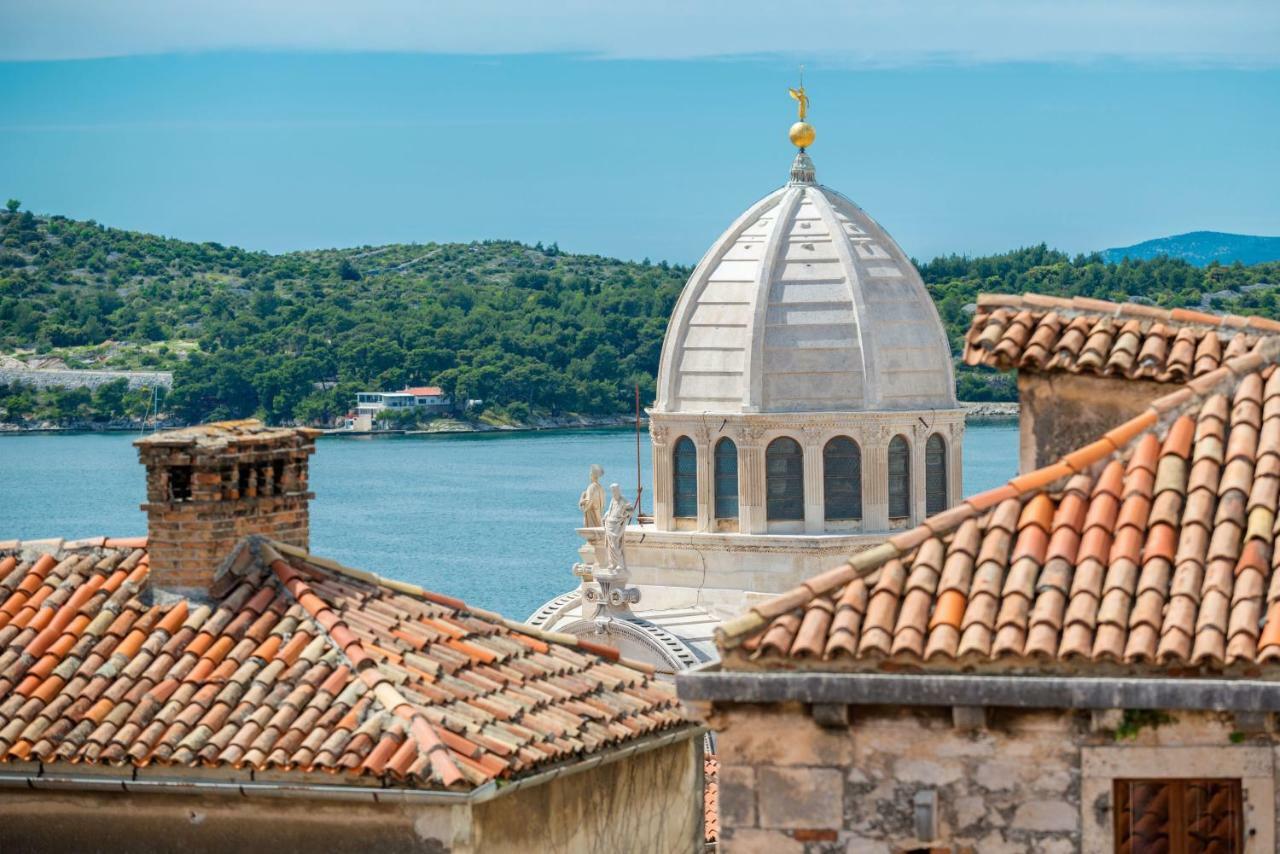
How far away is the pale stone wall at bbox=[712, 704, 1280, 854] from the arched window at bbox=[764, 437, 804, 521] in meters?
27.3

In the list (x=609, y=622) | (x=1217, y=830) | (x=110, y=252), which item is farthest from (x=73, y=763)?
(x=110, y=252)

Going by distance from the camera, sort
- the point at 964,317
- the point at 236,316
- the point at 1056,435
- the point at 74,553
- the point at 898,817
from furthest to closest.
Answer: the point at 236,316 < the point at 964,317 < the point at 74,553 < the point at 1056,435 < the point at 898,817

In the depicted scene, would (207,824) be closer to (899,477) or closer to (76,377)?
(899,477)

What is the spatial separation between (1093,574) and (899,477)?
28069 millimetres

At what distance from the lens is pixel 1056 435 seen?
559 inches

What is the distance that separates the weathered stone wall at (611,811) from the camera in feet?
48.6

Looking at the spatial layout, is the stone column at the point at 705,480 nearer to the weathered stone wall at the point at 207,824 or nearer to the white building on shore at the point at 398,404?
the weathered stone wall at the point at 207,824

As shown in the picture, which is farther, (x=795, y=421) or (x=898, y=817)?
(x=795, y=421)

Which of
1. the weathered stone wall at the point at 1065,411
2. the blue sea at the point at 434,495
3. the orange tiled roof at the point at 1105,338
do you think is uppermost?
the orange tiled roof at the point at 1105,338

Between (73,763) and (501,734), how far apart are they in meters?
2.20

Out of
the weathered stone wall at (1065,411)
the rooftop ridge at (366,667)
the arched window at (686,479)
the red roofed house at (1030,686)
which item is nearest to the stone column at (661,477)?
the arched window at (686,479)

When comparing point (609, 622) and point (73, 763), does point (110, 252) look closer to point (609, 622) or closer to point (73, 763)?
point (609, 622)

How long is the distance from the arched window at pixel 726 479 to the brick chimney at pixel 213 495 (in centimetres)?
2261

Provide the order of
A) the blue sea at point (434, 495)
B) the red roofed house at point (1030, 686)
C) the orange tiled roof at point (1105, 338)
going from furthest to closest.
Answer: the blue sea at point (434, 495) < the orange tiled roof at point (1105, 338) < the red roofed house at point (1030, 686)
